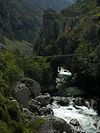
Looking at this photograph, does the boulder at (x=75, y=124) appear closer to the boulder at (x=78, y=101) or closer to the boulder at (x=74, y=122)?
the boulder at (x=74, y=122)

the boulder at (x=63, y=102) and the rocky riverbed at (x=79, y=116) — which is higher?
the boulder at (x=63, y=102)

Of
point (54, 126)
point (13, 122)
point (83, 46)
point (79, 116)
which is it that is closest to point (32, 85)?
point (79, 116)

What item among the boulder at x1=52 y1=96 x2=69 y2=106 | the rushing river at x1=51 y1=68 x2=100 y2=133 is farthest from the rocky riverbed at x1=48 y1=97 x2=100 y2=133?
the boulder at x1=52 y1=96 x2=69 y2=106

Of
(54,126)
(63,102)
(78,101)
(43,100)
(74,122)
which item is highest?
(54,126)

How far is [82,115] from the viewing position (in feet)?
249

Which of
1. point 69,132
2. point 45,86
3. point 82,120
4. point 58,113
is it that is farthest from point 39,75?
point 69,132

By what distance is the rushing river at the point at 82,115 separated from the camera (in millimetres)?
66375

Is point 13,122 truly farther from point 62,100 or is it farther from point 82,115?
point 62,100

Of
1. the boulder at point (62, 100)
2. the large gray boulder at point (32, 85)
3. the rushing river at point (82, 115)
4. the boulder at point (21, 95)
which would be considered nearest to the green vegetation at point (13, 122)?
the rushing river at point (82, 115)

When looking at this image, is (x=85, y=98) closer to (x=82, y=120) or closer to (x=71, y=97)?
(x=71, y=97)

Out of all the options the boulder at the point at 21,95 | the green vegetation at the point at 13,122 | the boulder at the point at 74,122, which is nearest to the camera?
the green vegetation at the point at 13,122

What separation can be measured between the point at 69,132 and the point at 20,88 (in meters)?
23.7

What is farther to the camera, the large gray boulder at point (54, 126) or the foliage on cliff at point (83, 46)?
the foliage on cliff at point (83, 46)

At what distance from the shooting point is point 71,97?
96.3 meters
